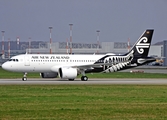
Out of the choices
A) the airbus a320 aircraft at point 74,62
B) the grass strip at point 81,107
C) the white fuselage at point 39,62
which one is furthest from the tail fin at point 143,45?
the grass strip at point 81,107

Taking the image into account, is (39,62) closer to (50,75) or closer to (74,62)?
(50,75)

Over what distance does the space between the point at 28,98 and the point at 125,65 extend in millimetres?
32534

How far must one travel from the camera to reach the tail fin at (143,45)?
6531cm

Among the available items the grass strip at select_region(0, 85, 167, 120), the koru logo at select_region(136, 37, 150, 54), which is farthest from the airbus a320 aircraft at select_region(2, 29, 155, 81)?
the grass strip at select_region(0, 85, 167, 120)

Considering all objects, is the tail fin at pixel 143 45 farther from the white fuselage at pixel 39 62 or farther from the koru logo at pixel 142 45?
the white fuselage at pixel 39 62

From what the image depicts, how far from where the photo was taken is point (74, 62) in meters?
63.6

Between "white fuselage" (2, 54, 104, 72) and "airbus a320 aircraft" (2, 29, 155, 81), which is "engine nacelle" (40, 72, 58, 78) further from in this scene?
"white fuselage" (2, 54, 104, 72)

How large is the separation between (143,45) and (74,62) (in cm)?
933

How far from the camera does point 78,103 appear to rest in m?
30.7

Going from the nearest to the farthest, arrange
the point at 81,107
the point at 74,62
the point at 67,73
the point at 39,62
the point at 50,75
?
the point at 81,107 < the point at 67,73 < the point at 39,62 < the point at 74,62 < the point at 50,75

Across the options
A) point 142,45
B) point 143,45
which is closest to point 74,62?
point 142,45

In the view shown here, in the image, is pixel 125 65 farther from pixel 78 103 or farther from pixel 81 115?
pixel 81 115

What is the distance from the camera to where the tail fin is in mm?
65312

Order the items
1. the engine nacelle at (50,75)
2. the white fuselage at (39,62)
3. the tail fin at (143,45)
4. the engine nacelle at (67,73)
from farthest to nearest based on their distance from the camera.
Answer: the tail fin at (143,45), the engine nacelle at (50,75), the white fuselage at (39,62), the engine nacelle at (67,73)
